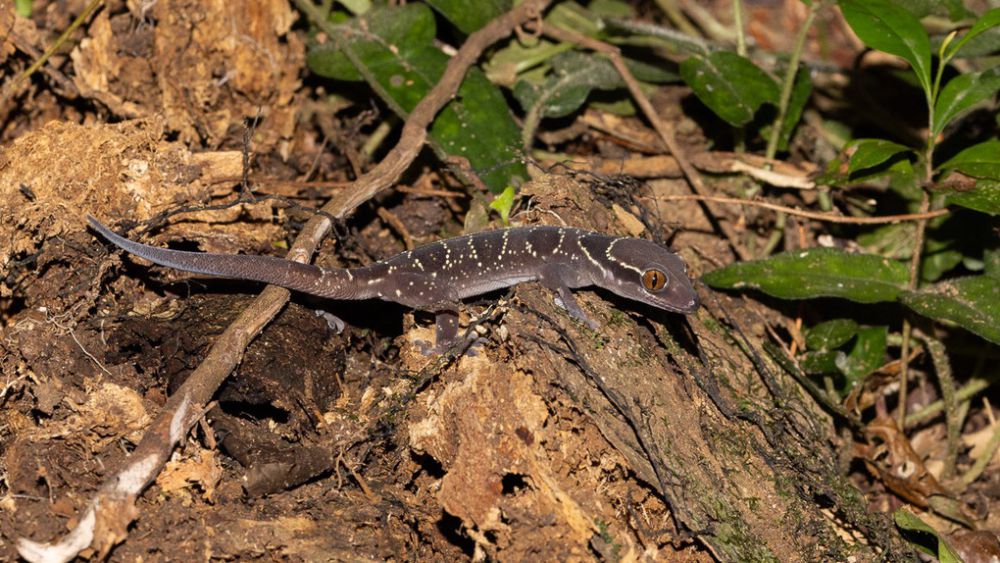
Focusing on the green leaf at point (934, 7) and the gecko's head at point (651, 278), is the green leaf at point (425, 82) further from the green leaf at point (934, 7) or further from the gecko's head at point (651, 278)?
the green leaf at point (934, 7)

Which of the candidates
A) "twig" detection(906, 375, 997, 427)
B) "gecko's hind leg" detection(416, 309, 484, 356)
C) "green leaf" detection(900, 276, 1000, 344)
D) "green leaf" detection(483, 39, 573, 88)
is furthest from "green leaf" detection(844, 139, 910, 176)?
"gecko's hind leg" detection(416, 309, 484, 356)

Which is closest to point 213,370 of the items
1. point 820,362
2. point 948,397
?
point 820,362

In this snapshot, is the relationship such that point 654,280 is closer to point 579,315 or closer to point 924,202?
point 579,315

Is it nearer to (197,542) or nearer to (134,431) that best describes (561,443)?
(197,542)

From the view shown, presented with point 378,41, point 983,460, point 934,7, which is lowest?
point 983,460

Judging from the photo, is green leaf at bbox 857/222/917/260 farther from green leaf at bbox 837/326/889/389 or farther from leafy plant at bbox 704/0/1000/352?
green leaf at bbox 837/326/889/389

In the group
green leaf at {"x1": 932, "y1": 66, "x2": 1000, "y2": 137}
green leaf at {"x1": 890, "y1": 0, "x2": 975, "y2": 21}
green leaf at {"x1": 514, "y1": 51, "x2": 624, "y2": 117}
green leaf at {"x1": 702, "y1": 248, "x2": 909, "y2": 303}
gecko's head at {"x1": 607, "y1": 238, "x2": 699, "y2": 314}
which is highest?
green leaf at {"x1": 890, "y1": 0, "x2": 975, "y2": 21}
